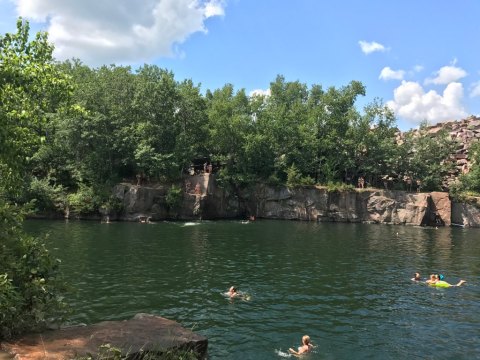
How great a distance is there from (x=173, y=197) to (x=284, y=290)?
3713 cm

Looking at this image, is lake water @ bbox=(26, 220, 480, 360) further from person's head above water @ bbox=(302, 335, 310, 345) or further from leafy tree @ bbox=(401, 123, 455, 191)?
leafy tree @ bbox=(401, 123, 455, 191)

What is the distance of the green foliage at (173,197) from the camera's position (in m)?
58.4

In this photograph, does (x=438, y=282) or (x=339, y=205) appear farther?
(x=339, y=205)

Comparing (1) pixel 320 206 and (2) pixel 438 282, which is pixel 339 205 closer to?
(1) pixel 320 206

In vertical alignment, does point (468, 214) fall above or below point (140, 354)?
above

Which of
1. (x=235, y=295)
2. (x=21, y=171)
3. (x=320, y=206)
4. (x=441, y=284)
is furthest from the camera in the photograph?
(x=320, y=206)

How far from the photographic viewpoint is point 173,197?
58438 millimetres

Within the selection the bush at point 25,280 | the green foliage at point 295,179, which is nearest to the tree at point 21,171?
the bush at point 25,280

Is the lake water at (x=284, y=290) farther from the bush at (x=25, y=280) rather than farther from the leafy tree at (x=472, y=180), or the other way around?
the leafy tree at (x=472, y=180)

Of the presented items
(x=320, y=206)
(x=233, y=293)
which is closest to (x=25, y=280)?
(x=233, y=293)

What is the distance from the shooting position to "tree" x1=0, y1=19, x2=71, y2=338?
10852mm

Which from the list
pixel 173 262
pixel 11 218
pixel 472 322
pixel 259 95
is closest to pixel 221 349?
pixel 11 218

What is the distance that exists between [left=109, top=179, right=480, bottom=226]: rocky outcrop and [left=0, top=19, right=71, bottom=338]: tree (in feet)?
158

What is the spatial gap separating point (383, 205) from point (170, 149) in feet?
114
